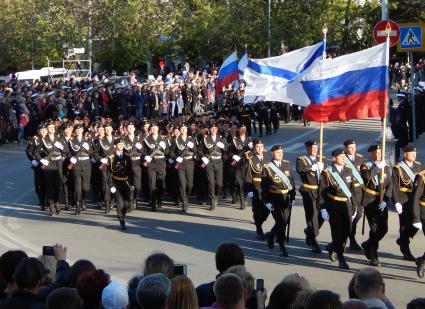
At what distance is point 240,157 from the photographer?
1903cm

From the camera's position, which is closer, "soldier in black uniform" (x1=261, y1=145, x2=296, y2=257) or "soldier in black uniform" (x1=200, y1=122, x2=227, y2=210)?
"soldier in black uniform" (x1=261, y1=145, x2=296, y2=257)

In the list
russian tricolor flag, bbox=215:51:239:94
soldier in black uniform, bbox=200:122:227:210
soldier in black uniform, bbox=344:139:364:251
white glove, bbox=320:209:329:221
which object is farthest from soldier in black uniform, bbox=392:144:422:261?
russian tricolor flag, bbox=215:51:239:94

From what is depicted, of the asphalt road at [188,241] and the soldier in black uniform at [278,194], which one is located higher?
the soldier in black uniform at [278,194]

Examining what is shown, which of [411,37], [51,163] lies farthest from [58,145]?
[411,37]

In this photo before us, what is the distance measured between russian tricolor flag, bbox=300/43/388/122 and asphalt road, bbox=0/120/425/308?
225 cm

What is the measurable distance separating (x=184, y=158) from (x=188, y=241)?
143 inches

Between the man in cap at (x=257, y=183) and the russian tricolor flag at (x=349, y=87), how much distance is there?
5.44 feet

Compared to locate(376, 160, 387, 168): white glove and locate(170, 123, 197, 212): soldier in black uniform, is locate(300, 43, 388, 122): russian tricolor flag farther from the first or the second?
locate(170, 123, 197, 212): soldier in black uniform

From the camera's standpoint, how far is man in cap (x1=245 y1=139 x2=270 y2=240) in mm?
15719

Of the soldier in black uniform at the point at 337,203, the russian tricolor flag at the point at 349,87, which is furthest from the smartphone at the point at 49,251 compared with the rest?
the russian tricolor flag at the point at 349,87

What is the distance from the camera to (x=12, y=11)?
52875 mm

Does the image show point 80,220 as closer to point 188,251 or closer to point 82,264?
point 188,251

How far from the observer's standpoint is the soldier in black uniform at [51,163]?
1886 cm

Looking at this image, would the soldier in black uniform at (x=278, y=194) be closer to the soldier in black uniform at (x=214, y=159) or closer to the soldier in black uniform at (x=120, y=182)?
the soldier in black uniform at (x=120, y=182)
